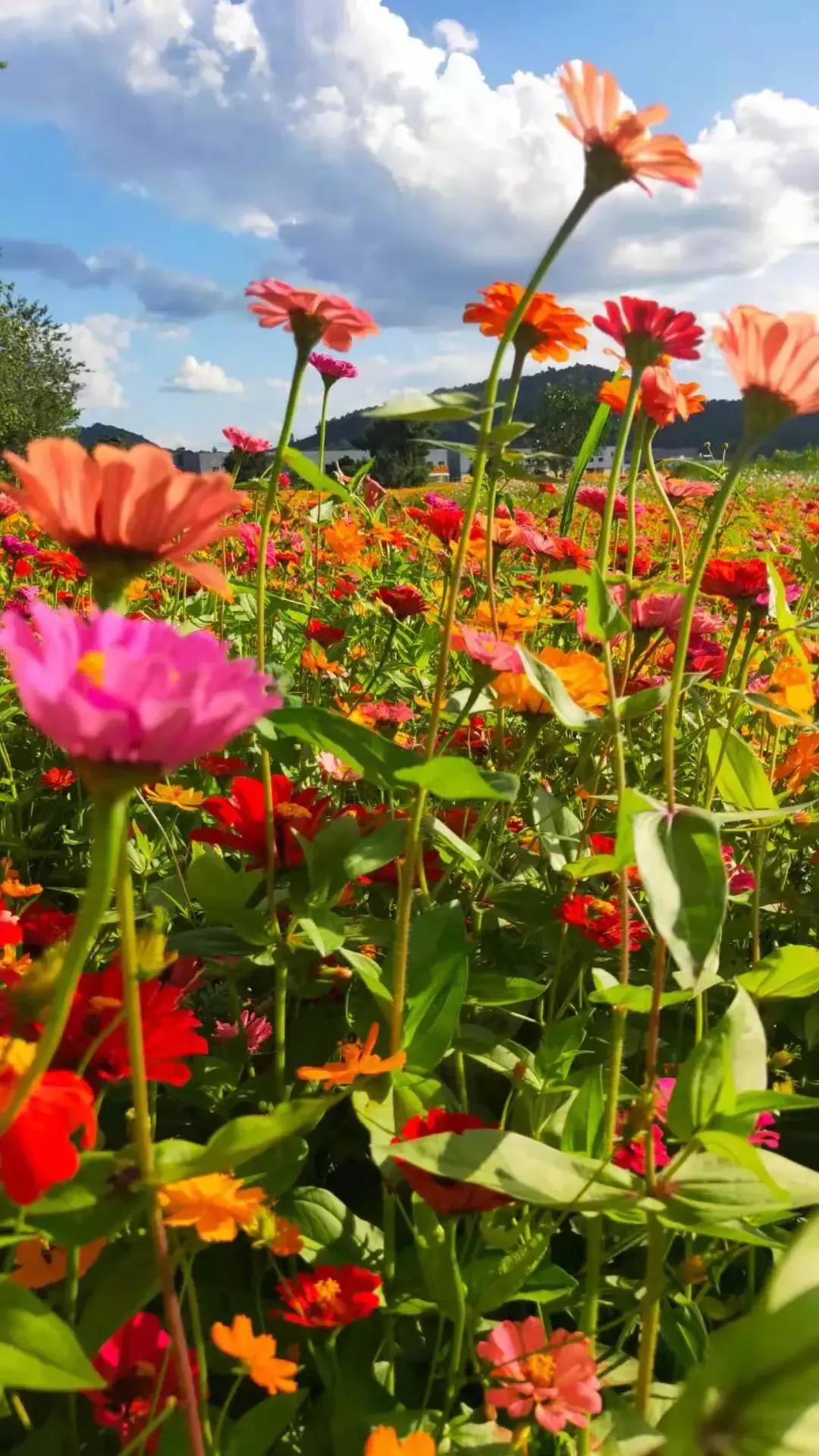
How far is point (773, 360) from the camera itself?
0.49 m

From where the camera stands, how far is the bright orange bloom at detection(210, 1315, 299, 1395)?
1.32ft

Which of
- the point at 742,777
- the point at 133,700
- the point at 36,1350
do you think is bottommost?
the point at 36,1350

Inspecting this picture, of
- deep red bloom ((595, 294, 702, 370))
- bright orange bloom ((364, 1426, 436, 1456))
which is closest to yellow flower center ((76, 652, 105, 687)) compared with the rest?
bright orange bloom ((364, 1426, 436, 1456))

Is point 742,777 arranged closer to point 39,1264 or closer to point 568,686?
point 568,686

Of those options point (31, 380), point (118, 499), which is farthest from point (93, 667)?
point (31, 380)

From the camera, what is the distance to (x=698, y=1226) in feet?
1.51

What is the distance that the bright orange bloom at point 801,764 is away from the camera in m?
0.99

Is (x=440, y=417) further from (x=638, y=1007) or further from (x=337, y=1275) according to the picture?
(x=337, y=1275)

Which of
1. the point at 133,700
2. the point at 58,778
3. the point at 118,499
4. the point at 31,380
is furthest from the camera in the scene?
the point at 31,380

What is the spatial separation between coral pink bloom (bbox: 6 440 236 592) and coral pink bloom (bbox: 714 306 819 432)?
28 centimetres

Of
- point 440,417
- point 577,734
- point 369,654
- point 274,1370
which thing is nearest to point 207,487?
point 440,417

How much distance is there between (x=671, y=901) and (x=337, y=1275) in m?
0.26

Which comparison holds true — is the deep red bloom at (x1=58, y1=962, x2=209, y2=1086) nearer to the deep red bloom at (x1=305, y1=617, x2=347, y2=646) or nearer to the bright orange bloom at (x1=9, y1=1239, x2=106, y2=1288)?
the bright orange bloom at (x1=9, y1=1239, x2=106, y2=1288)

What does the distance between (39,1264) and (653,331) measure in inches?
23.3
